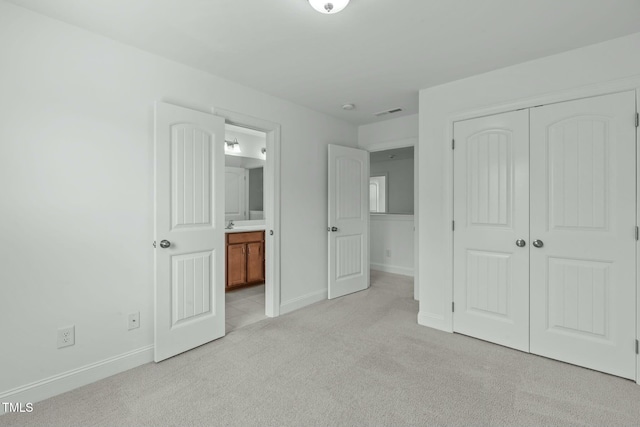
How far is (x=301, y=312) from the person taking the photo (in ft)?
11.2

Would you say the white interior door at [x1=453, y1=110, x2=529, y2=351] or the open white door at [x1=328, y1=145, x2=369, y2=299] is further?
the open white door at [x1=328, y1=145, x2=369, y2=299]

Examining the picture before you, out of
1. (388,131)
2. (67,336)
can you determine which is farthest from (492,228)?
(67,336)

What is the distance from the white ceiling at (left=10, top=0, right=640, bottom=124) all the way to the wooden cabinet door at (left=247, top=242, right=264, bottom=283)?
7.80 feet

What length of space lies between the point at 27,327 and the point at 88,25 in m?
1.93

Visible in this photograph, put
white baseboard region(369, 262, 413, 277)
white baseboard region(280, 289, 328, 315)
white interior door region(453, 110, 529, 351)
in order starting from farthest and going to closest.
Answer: white baseboard region(369, 262, 413, 277) < white baseboard region(280, 289, 328, 315) < white interior door region(453, 110, 529, 351)

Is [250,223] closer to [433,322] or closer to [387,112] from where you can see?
Answer: [387,112]

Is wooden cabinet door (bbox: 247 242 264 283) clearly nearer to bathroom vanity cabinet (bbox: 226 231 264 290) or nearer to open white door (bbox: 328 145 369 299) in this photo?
bathroom vanity cabinet (bbox: 226 231 264 290)

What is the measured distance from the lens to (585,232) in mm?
2250

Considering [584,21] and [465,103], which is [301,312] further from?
[584,21]


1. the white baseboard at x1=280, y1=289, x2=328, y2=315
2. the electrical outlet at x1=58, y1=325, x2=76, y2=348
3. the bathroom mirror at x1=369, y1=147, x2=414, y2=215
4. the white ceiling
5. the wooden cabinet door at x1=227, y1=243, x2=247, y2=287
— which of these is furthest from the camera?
the bathroom mirror at x1=369, y1=147, x2=414, y2=215

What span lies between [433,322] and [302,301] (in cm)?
144

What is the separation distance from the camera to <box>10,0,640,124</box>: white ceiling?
70.7 inches

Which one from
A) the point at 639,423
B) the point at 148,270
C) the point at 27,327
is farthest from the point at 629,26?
the point at 27,327

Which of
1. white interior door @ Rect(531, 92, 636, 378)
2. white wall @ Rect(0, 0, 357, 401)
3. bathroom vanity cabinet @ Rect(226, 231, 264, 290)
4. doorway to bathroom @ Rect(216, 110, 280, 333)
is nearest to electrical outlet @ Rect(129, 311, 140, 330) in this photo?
white wall @ Rect(0, 0, 357, 401)
